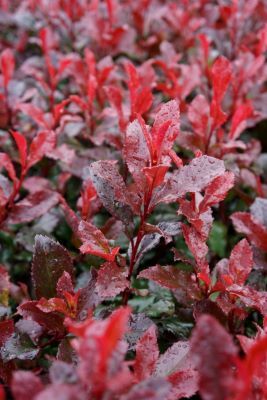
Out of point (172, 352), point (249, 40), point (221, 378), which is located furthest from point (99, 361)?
point (249, 40)

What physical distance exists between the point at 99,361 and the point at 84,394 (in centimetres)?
6

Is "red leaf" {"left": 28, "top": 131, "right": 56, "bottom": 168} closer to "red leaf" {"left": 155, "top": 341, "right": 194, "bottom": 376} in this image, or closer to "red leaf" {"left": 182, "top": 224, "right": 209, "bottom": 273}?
"red leaf" {"left": 182, "top": 224, "right": 209, "bottom": 273}

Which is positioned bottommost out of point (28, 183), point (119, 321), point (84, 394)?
point (28, 183)

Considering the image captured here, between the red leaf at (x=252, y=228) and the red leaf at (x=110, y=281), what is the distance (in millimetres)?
382

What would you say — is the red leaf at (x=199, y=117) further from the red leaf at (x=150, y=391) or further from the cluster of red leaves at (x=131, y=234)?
the red leaf at (x=150, y=391)

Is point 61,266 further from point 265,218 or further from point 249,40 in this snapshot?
point 249,40

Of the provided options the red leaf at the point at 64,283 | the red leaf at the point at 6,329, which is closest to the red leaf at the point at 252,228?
the red leaf at the point at 64,283

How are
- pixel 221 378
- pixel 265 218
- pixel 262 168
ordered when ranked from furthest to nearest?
pixel 262 168 < pixel 265 218 < pixel 221 378

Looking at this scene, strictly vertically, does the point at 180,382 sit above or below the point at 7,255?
above

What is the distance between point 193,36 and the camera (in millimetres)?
2260

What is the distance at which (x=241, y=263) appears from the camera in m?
1.15

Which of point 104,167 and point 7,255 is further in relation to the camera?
point 7,255

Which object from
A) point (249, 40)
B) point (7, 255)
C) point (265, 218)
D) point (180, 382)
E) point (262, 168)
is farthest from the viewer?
point (249, 40)

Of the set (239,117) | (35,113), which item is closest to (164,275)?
(239,117)
